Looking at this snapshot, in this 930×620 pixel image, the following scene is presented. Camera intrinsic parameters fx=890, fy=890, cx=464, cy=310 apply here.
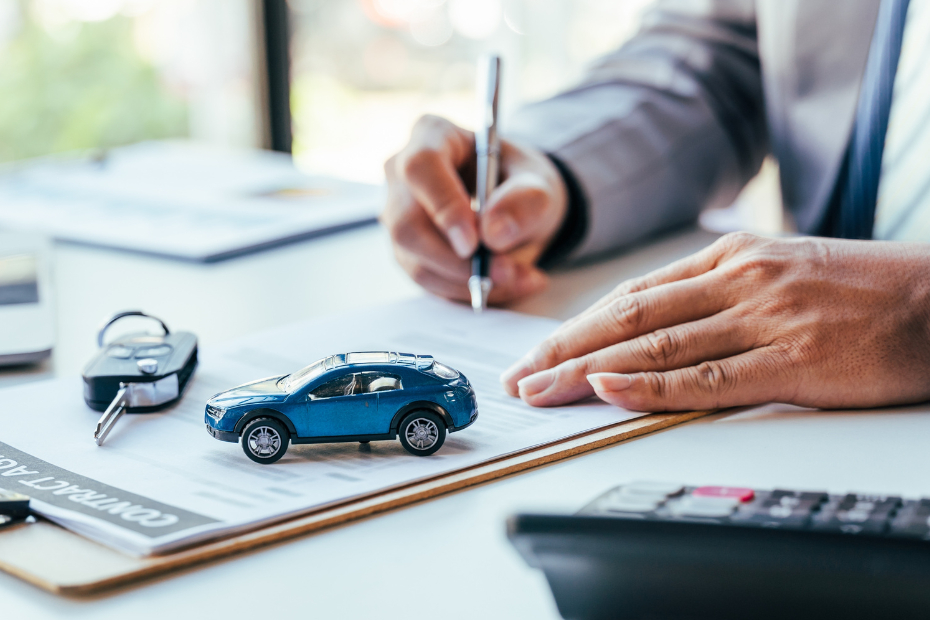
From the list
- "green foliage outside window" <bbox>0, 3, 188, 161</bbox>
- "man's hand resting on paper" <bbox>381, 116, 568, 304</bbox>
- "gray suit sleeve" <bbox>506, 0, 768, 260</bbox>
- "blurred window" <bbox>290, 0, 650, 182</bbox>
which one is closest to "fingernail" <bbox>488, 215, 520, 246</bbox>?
"man's hand resting on paper" <bbox>381, 116, 568, 304</bbox>

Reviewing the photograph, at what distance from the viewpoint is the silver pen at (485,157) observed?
94 cm

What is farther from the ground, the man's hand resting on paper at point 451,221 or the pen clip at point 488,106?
the pen clip at point 488,106

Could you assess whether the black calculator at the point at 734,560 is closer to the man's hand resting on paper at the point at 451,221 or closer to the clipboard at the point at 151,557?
the clipboard at the point at 151,557

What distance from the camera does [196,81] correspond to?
341cm

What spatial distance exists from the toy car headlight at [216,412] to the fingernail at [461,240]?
1.38 feet

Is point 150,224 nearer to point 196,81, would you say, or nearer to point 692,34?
point 692,34

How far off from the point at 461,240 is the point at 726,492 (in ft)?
1.76

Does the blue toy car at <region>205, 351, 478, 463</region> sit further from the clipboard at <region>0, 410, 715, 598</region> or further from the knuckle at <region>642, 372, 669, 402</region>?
the knuckle at <region>642, 372, 669, 402</region>

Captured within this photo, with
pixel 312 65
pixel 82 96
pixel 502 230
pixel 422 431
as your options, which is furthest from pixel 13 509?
pixel 82 96

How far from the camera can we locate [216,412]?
0.58 metres

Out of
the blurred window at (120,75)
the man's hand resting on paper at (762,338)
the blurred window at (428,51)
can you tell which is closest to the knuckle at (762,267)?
the man's hand resting on paper at (762,338)

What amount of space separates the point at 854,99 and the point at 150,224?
969mm

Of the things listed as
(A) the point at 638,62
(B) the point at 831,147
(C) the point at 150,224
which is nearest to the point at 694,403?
(B) the point at 831,147

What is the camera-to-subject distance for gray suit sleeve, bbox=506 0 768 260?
45.3 inches
